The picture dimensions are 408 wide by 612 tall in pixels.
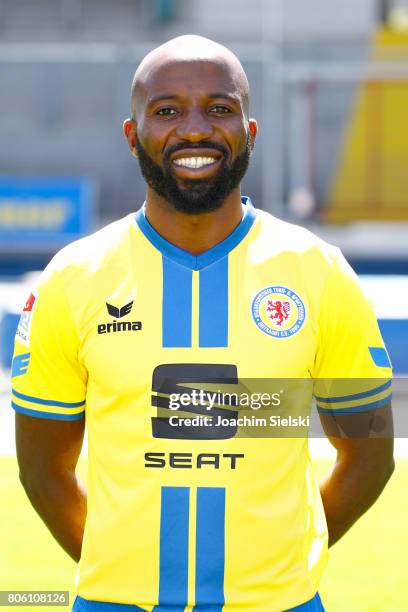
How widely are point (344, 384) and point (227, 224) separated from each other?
35 centimetres

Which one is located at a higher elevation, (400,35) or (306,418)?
(400,35)

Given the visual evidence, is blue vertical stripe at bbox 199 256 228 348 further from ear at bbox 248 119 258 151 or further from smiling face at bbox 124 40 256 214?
ear at bbox 248 119 258 151

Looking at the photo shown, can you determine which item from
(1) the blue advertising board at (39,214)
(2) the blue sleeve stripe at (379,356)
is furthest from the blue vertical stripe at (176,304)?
(1) the blue advertising board at (39,214)

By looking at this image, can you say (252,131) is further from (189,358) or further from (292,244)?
(189,358)

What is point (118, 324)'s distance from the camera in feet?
5.93

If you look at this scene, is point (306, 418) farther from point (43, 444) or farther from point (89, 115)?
point (89, 115)

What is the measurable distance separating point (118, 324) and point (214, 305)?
0.54 feet

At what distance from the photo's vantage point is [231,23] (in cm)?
1831

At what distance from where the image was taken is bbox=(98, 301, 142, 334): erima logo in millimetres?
1804

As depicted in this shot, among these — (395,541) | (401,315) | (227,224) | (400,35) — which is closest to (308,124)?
(400,35)

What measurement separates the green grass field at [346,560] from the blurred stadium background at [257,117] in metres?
7.43

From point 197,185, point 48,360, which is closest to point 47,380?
A: point 48,360

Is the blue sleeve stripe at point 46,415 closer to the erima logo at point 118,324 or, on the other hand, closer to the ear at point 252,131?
the erima logo at point 118,324

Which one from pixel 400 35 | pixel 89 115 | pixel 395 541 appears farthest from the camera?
pixel 400 35
